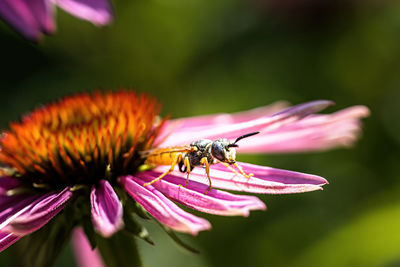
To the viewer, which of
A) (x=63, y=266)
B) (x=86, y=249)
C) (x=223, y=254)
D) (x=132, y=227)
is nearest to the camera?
(x=132, y=227)

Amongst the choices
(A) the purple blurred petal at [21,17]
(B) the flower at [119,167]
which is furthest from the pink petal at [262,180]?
(A) the purple blurred petal at [21,17]

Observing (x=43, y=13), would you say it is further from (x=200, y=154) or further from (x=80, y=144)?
(x=200, y=154)

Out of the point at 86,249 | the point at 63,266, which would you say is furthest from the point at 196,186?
the point at 63,266

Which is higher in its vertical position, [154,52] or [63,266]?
[154,52]

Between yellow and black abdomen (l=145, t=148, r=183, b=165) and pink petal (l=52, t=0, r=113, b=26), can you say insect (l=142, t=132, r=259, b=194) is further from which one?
pink petal (l=52, t=0, r=113, b=26)

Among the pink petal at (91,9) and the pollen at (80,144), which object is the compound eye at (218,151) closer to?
the pollen at (80,144)

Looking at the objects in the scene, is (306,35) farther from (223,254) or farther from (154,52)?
(223,254)
